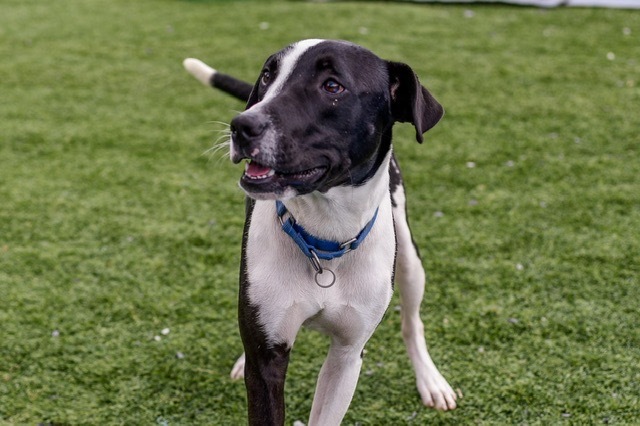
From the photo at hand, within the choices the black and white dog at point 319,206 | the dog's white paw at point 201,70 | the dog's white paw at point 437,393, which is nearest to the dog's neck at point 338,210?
the black and white dog at point 319,206

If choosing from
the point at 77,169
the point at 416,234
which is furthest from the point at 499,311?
the point at 77,169

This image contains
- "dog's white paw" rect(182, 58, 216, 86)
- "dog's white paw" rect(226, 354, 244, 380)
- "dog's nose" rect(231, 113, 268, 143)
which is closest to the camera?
"dog's nose" rect(231, 113, 268, 143)

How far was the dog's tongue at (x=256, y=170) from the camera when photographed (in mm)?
2341

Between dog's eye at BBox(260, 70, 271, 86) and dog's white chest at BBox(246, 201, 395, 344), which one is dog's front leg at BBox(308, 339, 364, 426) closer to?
dog's white chest at BBox(246, 201, 395, 344)

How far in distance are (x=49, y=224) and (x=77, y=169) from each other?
74 centimetres

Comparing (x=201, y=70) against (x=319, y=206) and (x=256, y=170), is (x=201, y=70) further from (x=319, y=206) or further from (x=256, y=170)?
(x=256, y=170)

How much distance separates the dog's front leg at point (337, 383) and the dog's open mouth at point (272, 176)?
727 mm

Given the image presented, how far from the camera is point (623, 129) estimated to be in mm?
5812

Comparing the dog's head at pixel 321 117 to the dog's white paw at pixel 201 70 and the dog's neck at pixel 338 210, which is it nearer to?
the dog's neck at pixel 338 210

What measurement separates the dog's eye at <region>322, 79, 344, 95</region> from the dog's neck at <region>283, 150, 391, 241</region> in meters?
0.31

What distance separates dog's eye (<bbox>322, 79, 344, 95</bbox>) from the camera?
95.6 inches

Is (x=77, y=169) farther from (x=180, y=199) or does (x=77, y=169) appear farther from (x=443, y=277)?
(x=443, y=277)

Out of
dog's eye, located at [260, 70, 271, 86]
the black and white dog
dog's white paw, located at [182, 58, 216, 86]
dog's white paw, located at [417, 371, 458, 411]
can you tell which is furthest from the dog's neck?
dog's white paw, located at [182, 58, 216, 86]

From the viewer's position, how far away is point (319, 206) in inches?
103
